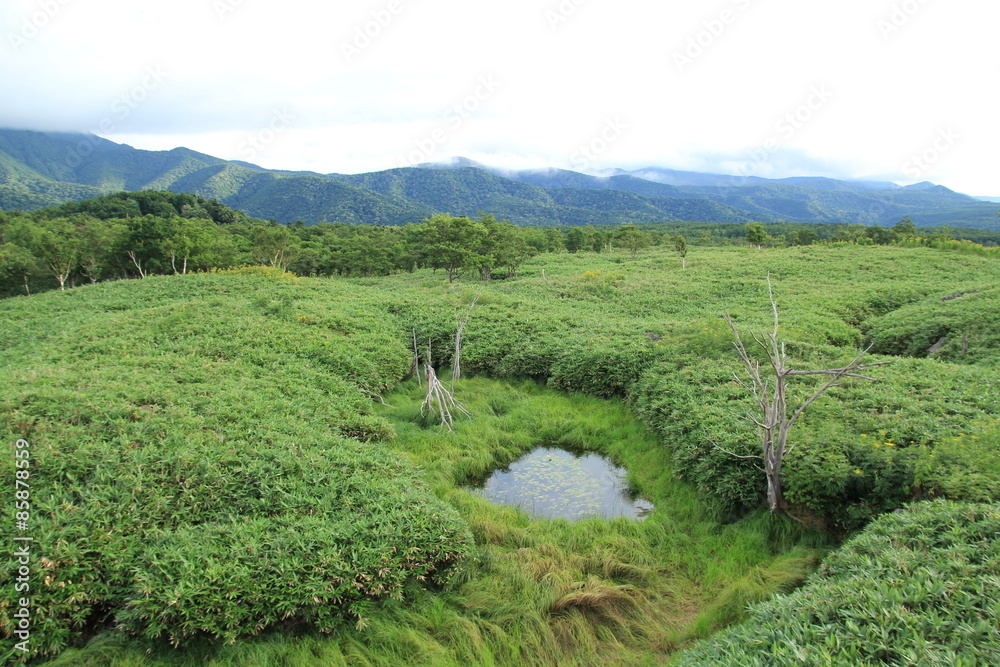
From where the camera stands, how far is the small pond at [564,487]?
9000 millimetres

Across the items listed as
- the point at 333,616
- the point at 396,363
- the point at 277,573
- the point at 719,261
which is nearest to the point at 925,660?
the point at 333,616

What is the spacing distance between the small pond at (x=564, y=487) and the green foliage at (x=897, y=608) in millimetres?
3954

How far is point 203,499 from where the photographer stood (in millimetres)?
6664

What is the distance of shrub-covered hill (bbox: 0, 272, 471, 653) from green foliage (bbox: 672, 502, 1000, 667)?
3958 millimetres

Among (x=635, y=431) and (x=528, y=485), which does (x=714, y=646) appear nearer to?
(x=528, y=485)

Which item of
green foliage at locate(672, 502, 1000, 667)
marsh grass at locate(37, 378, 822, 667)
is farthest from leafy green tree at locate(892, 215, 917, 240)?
green foliage at locate(672, 502, 1000, 667)

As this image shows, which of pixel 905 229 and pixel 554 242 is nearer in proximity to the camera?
pixel 905 229

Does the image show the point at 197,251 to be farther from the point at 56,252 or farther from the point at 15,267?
the point at 15,267

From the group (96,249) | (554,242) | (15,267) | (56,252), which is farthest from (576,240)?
(15,267)

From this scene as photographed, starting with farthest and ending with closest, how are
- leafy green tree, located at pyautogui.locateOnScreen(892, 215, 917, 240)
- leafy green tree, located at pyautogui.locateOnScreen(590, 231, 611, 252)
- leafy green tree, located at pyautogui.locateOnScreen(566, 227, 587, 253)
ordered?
leafy green tree, located at pyautogui.locateOnScreen(590, 231, 611, 252)
leafy green tree, located at pyautogui.locateOnScreen(566, 227, 587, 253)
leafy green tree, located at pyautogui.locateOnScreen(892, 215, 917, 240)

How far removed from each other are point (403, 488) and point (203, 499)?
281cm

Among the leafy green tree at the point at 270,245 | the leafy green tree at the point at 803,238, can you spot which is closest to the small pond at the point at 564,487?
the leafy green tree at the point at 270,245

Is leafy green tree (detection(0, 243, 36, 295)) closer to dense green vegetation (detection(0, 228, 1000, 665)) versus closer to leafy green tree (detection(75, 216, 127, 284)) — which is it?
leafy green tree (detection(75, 216, 127, 284))

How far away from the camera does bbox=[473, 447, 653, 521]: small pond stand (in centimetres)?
900
